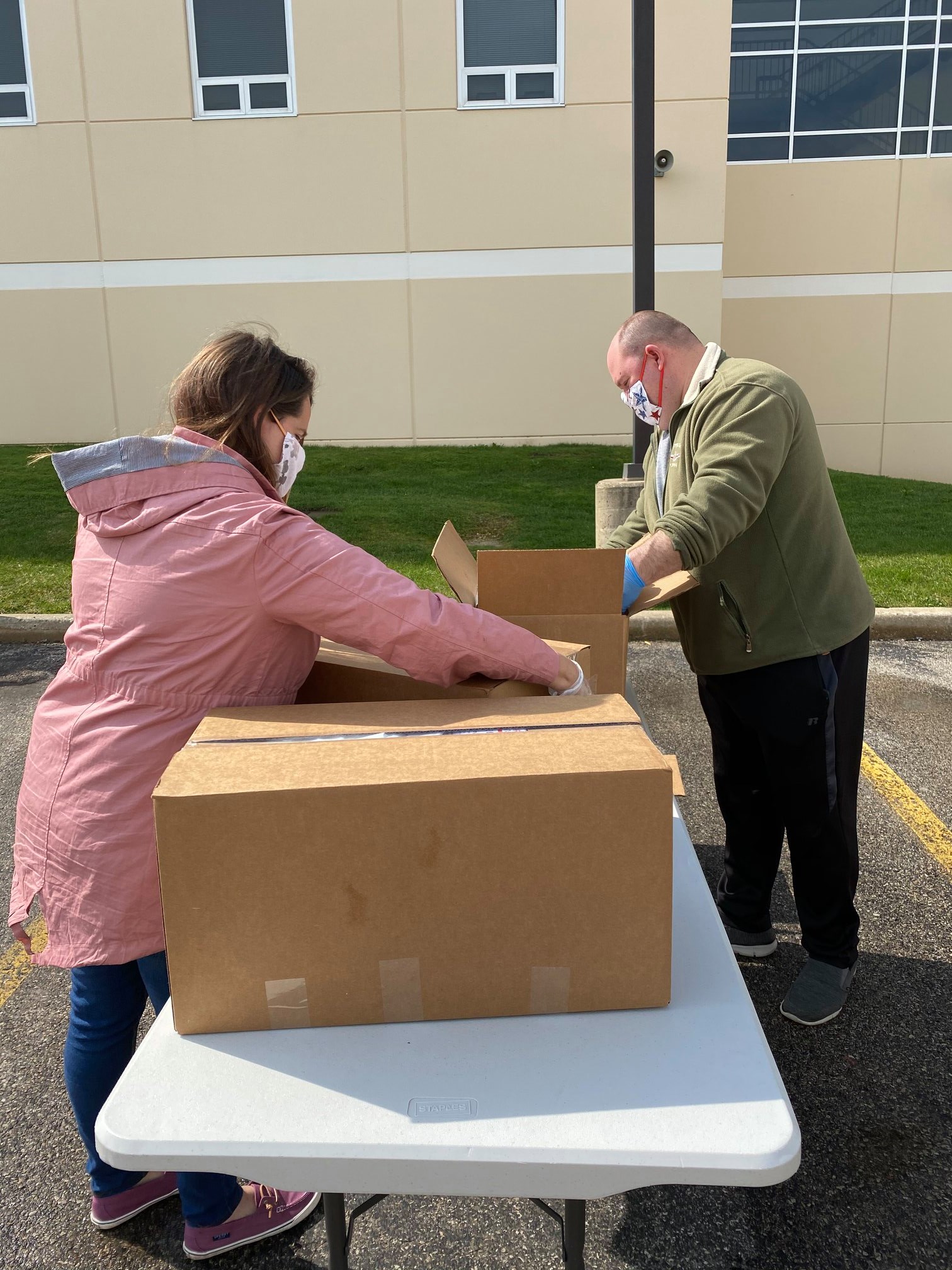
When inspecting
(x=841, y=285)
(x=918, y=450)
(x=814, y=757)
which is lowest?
(x=918, y=450)

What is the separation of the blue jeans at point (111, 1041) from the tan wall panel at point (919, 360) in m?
14.0

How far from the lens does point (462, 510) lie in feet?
31.4

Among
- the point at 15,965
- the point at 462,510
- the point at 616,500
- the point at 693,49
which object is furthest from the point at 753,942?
the point at 693,49

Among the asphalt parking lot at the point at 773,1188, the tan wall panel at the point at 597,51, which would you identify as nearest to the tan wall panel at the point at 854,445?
the tan wall panel at the point at 597,51

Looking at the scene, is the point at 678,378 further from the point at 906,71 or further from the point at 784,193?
the point at 906,71

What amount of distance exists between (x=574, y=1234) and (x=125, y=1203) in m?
1.10

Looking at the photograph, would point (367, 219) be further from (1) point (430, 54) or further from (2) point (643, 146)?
(2) point (643, 146)

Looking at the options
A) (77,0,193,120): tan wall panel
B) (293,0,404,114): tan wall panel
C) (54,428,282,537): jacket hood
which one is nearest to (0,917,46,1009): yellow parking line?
(54,428,282,537): jacket hood

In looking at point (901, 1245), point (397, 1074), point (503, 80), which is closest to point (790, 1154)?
point (397, 1074)

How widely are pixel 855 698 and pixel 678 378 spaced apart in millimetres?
1010

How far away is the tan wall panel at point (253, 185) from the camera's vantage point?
38.4ft

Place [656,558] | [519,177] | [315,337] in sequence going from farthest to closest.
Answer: [315,337]
[519,177]
[656,558]

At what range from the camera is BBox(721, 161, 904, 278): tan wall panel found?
1300cm

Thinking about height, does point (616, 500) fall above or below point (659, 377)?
below
